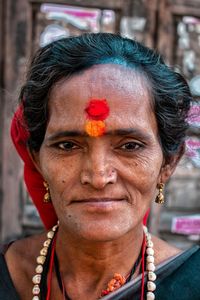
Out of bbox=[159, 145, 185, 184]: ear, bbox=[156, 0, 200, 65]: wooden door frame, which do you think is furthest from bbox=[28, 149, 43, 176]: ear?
bbox=[156, 0, 200, 65]: wooden door frame

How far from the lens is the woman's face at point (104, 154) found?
57.0 inches

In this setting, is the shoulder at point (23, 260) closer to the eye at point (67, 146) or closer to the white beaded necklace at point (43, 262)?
the white beaded necklace at point (43, 262)

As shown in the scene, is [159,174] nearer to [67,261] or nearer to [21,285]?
[67,261]

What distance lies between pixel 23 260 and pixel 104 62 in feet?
2.67

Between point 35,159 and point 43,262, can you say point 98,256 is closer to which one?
point 43,262

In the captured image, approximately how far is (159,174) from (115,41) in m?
Answer: 0.45

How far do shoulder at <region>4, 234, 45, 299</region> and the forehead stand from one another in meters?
0.59

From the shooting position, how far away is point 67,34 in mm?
2963

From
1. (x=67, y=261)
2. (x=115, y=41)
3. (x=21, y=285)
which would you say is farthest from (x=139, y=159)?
(x=21, y=285)

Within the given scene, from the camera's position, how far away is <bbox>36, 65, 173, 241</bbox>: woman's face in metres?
1.45

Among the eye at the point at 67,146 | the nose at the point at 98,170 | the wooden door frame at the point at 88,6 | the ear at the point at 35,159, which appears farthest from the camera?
the wooden door frame at the point at 88,6

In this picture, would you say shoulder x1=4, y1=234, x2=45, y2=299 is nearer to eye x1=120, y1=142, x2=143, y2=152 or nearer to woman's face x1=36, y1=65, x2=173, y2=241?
woman's face x1=36, y1=65, x2=173, y2=241

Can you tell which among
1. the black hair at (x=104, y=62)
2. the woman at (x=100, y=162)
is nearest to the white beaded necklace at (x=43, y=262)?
the woman at (x=100, y=162)

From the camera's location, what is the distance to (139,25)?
304 centimetres
